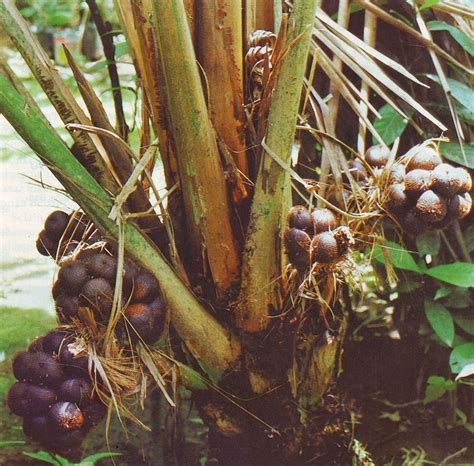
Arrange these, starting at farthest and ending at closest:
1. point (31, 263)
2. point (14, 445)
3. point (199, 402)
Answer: point (31, 263), point (14, 445), point (199, 402)

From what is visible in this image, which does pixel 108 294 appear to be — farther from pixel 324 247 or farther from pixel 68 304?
pixel 324 247

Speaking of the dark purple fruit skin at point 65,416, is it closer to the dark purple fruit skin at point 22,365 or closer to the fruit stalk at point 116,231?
the dark purple fruit skin at point 22,365

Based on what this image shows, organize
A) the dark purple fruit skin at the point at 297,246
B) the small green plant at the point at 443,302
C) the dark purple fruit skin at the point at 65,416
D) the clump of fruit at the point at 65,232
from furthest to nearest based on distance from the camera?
the small green plant at the point at 443,302, the clump of fruit at the point at 65,232, the dark purple fruit skin at the point at 297,246, the dark purple fruit skin at the point at 65,416

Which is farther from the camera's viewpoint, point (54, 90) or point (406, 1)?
point (406, 1)

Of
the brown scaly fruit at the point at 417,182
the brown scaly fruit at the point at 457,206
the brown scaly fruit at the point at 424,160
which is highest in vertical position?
the brown scaly fruit at the point at 424,160

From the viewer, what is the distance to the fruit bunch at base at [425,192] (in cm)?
122

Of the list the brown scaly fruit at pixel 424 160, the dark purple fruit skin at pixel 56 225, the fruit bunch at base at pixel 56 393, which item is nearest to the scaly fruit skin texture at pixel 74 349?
the fruit bunch at base at pixel 56 393

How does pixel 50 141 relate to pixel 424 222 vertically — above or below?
above

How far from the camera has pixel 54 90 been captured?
121 cm

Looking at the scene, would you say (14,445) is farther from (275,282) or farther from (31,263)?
(31,263)

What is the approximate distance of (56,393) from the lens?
44.2 inches

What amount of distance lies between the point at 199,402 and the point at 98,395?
319mm

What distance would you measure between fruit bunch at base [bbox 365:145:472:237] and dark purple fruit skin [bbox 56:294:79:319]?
0.61 meters

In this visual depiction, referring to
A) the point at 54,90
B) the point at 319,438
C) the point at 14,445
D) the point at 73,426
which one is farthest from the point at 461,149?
the point at 14,445
